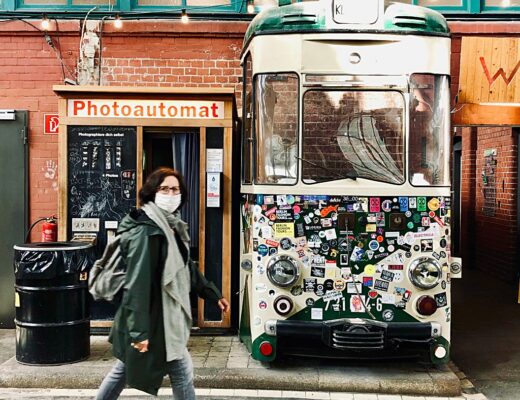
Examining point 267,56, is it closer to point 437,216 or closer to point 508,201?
point 437,216

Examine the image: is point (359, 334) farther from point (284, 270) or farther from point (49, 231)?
point (49, 231)

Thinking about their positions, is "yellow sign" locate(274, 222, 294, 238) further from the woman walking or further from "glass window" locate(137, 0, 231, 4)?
"glass window" locate(137, 0, 231, 4)

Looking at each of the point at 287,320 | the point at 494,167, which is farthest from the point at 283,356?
the point at 494,167

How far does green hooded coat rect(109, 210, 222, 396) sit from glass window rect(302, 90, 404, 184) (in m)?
2.17

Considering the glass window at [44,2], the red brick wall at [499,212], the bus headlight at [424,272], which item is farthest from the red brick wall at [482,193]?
the glass window at [44,2]

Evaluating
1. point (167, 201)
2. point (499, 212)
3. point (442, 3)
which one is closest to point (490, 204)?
point (499, 212)

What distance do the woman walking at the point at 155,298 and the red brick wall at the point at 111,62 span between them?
4.17 metres

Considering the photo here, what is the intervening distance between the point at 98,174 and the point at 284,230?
2.43 metres

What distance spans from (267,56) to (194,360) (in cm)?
293

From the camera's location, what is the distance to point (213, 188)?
7469mm

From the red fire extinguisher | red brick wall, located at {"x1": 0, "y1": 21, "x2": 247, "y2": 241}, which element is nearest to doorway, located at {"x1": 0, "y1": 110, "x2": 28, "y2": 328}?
red brick wall, located at {"x1": 0, "y1": 21, "x2": 247, "y2": 241}

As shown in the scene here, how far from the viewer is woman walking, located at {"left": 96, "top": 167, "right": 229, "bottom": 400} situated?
4145mm

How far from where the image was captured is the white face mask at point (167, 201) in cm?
449

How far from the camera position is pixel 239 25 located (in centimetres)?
852
